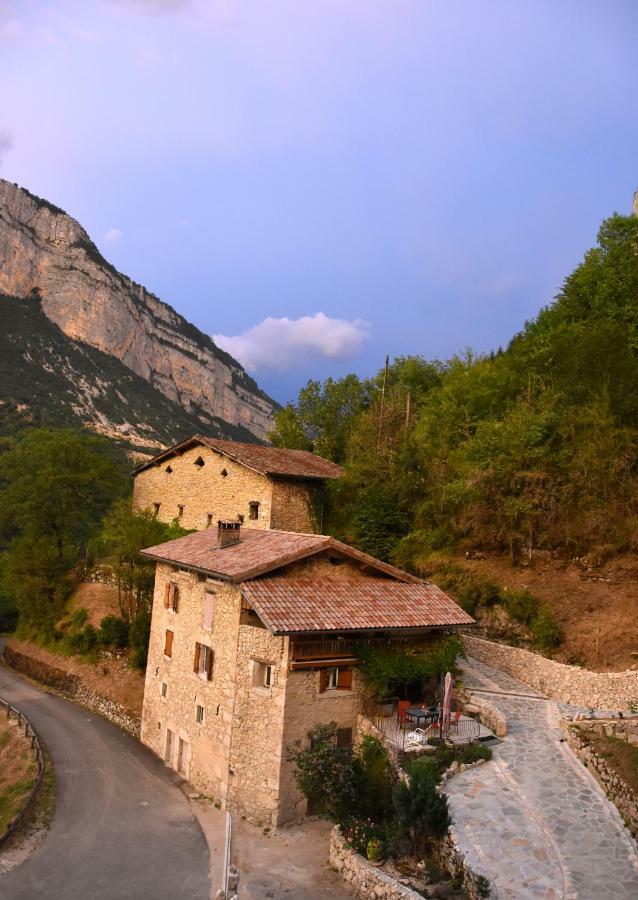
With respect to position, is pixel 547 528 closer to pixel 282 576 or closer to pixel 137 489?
pixel 282 576

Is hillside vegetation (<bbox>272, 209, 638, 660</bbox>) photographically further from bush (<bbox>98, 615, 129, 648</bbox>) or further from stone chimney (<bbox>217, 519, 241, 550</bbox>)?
bush (<bbox>98, 615, 129, 648</bbox>)

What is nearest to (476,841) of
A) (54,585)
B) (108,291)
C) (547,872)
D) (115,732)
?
(547,872)

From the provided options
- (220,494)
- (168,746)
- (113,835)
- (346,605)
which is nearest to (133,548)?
(220,494)

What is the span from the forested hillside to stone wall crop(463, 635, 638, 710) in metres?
4.53

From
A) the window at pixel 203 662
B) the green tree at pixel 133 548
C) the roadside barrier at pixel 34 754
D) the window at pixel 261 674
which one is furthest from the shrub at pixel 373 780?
the green tree at pixel 133 548

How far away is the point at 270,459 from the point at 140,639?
37.5 feet

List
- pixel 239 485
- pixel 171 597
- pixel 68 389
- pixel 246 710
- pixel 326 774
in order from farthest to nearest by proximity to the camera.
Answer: pixel 68 389 → pixel 239 485 → pixel 171 597 → pixel 246 710 → pixel 326 774

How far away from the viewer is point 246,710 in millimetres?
16844

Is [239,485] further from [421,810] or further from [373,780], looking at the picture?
[421,810]

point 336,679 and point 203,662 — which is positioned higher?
point 336,679

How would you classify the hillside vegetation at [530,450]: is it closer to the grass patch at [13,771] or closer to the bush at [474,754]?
the bush at [474,754]

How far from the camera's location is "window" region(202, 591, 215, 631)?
19203 mm

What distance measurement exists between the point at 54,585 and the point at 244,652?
25.3 meters

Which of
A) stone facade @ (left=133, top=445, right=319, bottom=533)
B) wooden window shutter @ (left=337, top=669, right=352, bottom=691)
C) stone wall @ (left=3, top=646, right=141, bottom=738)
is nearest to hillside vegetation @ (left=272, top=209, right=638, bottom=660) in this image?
stone facade @ (left=133, top=445, right=319, bottom=533)
